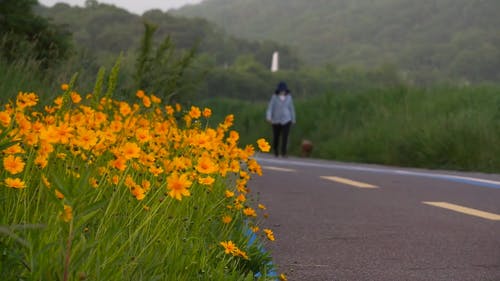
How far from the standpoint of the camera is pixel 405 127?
18.2 meters

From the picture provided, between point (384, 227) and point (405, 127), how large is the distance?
11.3m

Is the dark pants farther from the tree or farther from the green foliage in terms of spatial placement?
the tree

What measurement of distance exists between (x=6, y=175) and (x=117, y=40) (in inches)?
5753

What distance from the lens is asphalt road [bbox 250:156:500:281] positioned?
17.4ft

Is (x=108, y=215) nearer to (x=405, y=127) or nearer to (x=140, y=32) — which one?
(x=405, y=127)

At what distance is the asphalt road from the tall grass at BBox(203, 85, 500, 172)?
3.86 meters

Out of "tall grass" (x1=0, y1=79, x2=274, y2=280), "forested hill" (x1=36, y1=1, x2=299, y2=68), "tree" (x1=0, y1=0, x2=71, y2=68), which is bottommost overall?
"tall grass" (x1=0, y1=79, x2=274, y2=280)

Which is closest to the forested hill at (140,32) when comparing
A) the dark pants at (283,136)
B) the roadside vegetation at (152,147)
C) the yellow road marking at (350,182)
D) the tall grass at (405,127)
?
the roadside vegetation at (152,147)

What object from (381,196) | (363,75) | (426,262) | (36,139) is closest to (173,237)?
(36,139)

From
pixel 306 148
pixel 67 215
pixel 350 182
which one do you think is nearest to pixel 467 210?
pixel 350 182

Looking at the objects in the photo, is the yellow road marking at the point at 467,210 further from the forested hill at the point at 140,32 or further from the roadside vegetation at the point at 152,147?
the forested hill at the point at 140,32

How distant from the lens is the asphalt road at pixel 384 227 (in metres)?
5.29

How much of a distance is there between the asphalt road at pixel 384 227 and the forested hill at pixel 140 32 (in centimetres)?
12628

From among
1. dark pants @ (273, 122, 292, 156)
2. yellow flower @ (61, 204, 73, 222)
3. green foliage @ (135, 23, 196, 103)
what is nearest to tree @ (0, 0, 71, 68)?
green foliage @ (135, 23, 196, 103)
